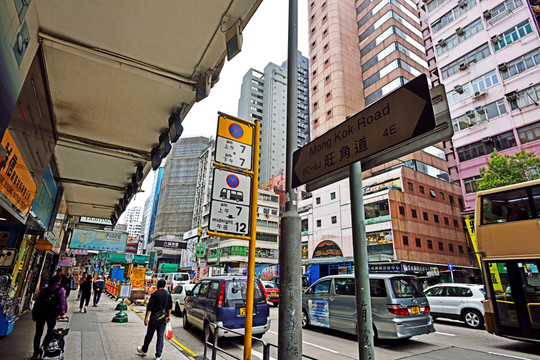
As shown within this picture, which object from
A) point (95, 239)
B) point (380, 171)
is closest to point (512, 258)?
point (95, 239)

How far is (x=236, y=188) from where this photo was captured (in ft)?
12.1

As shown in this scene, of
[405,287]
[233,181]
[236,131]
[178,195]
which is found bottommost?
[405,287]

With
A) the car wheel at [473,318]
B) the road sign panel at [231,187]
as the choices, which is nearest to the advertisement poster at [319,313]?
the car wheel at [473,318]

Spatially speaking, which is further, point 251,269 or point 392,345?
point 392,345

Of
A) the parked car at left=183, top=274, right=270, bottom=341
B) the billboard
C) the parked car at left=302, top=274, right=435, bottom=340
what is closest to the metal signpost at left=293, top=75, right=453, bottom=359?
the parked car at left=183, top=274, right=270, bottom=341

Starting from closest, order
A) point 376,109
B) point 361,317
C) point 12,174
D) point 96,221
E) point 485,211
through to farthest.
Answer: point 361,317 → point 376,109 → point 12,174 → point 485,211 → point 96,221

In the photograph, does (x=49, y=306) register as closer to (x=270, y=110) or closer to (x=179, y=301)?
(x=179, y=301)

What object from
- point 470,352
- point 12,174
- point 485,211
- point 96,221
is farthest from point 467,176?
point 12,174

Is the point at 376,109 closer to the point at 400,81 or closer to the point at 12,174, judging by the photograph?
the point at 12,174

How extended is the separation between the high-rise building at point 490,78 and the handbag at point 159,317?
1120 inches

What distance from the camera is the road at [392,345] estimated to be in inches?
272

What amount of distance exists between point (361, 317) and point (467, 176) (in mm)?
Result: 31133

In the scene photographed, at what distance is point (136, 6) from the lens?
3.08 meters

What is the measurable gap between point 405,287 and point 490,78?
91.8ft
